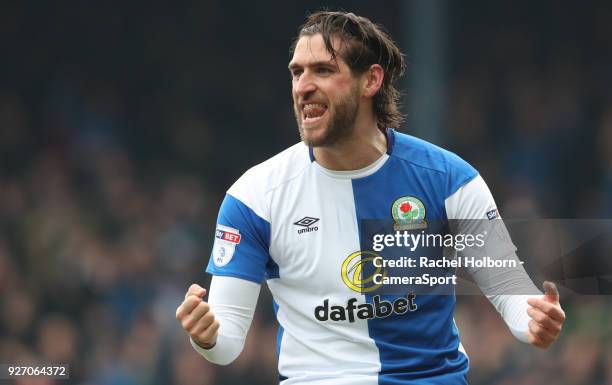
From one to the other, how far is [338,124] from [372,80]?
11.7 inches

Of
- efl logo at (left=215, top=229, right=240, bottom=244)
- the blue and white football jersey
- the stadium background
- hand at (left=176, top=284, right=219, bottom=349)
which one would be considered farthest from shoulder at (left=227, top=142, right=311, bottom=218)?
the stadium background

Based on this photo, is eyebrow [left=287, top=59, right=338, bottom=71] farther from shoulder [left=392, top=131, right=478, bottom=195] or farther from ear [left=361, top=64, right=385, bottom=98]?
shoulder [left=392, top=131, right=478, bottom=195]

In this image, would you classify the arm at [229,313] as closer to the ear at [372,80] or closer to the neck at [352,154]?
the neck at [352,154]

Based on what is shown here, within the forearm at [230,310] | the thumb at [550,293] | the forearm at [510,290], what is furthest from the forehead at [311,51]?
the thumb at [550,293]

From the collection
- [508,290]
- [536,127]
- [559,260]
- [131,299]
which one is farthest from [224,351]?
[536,127]

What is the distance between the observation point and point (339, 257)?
4.12 metres

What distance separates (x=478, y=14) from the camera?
37.1 feet

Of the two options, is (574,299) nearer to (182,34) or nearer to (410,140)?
(410,140)

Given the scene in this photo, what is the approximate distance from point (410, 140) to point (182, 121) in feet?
23.6

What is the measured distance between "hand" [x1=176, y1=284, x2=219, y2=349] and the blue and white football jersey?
0.34 meters

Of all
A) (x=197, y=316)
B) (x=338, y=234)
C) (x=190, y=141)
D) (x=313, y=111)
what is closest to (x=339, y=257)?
(x=338, y=234)

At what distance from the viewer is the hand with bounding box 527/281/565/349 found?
3658 millimetres

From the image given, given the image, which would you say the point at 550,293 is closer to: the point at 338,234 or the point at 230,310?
the point at 338,234

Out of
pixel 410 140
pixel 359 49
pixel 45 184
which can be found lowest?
pixel 45 184
